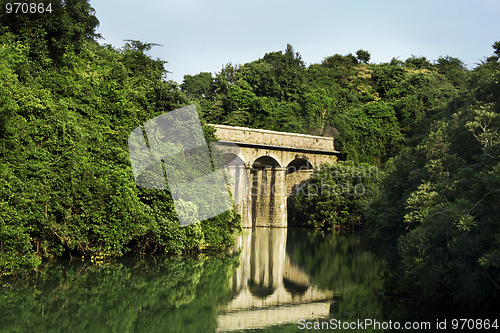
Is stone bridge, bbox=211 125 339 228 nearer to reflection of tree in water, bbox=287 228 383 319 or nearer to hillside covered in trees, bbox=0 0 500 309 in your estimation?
reflection of tree in water, bbox=287 228 383 319

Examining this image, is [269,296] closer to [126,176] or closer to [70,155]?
[126,176]

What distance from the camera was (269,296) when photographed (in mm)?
16641

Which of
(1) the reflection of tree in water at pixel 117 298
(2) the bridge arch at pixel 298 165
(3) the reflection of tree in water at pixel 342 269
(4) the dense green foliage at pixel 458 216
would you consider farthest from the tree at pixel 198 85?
(4) the dense green foliage at pixel 458 216

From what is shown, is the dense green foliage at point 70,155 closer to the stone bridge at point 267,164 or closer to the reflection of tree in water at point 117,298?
the reflection of tree in water at point 117,298

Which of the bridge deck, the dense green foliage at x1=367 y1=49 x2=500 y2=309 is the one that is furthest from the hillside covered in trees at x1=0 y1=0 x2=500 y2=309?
the bridge deck

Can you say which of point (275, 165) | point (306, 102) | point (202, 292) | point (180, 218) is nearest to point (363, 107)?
point (306, 102)

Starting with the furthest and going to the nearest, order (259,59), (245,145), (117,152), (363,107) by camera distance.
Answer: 1. (259,59)
2. (363,107)
3. (245,145)
4. (117,152)

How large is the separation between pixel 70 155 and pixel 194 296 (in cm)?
605

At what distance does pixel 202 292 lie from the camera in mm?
16297

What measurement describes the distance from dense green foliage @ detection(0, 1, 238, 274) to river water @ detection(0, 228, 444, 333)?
0.94 m

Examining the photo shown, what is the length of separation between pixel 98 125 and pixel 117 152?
4.31ft

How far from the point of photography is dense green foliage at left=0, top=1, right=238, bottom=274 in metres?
16.4

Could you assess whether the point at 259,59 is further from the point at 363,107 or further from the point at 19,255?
the point at 19,255

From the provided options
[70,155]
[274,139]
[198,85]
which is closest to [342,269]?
[70,155]
